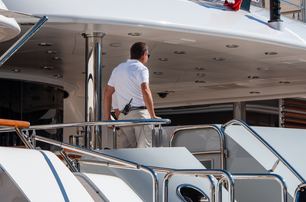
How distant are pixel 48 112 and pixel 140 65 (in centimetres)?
503


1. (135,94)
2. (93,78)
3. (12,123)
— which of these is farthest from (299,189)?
(93,78)

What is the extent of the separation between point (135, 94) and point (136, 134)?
0.40 meters

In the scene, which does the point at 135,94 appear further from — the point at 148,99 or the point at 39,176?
the point at 39,176

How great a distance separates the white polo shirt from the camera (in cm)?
760

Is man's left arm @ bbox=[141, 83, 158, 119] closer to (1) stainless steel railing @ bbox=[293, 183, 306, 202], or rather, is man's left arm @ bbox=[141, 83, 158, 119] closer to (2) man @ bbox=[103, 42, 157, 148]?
(2) man @ bbox=[103, 42, 157, 148]

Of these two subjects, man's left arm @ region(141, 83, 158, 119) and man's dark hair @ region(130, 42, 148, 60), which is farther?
man's dark hair @ region(130, 42, 148, 60)

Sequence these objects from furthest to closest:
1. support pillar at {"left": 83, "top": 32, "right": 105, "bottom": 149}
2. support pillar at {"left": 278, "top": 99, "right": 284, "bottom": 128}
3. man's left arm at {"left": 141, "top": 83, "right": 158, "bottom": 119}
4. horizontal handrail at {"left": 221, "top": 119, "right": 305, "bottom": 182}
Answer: support pillar at {"left": 278, "top": 99, "right": 284, "bottom": 128} < support pillar at {"left": 83, "top": 32, "right": 105, "bottom": 149} < man's left arm at {"left": 141, "top": 83, "right": 158, "bottom": 119} < horizontal handrail at {"left": 221, "top": 119, "right": 305, "bottom": 182}

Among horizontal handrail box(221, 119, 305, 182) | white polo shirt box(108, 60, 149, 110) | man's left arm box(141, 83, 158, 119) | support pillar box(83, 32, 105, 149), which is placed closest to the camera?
horizontal handrail box(221, 119, 305, 182)

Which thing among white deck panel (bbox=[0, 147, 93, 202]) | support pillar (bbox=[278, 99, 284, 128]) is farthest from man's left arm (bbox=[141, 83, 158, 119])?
support pillar (bbox=[278, 99, 284, 128])

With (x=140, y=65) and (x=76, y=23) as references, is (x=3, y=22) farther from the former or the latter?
(x=76, y=23)

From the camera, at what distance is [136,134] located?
24.9 feet

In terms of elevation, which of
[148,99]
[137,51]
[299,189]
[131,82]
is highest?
[137,51]

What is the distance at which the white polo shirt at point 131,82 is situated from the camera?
7602mm

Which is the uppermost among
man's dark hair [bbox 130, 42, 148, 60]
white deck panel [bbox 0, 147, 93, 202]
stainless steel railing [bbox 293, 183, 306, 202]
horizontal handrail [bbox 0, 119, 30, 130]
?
man's dark hair [bbox 130, 42, 148, 60]
